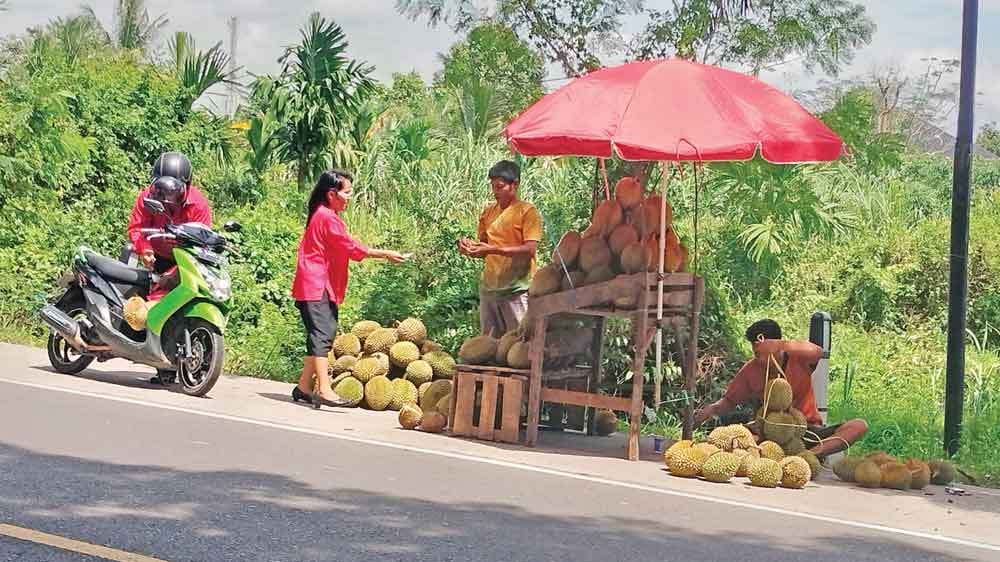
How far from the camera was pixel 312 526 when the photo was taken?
21.5 ft

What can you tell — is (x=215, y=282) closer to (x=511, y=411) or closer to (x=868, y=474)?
(x=511, y=411)

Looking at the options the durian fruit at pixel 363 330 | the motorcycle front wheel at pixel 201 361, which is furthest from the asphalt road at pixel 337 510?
the durian fruit at pixel 363 330

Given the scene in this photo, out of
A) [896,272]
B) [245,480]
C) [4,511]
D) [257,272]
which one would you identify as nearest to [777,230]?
[896,272]

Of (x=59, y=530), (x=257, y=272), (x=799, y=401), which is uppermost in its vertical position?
(x=257, y=272)

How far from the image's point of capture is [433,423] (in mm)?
10344

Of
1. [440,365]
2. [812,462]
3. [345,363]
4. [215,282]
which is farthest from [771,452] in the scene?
[215,282]

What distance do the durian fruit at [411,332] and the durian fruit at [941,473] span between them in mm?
4309

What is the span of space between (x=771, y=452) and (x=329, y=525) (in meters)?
3.71

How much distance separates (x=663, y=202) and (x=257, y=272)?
22.0 feet

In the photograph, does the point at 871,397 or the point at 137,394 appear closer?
the point at 137,394

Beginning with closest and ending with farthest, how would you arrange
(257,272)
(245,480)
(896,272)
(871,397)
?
(245,480) → (871,397) → (257,272) → (896,272)

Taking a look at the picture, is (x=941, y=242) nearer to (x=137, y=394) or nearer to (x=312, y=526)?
(x=137, y=394)

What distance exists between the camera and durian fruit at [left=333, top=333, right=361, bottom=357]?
11648 millimetres

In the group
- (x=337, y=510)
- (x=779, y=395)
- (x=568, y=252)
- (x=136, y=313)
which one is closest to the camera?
(x=337, y=510)
